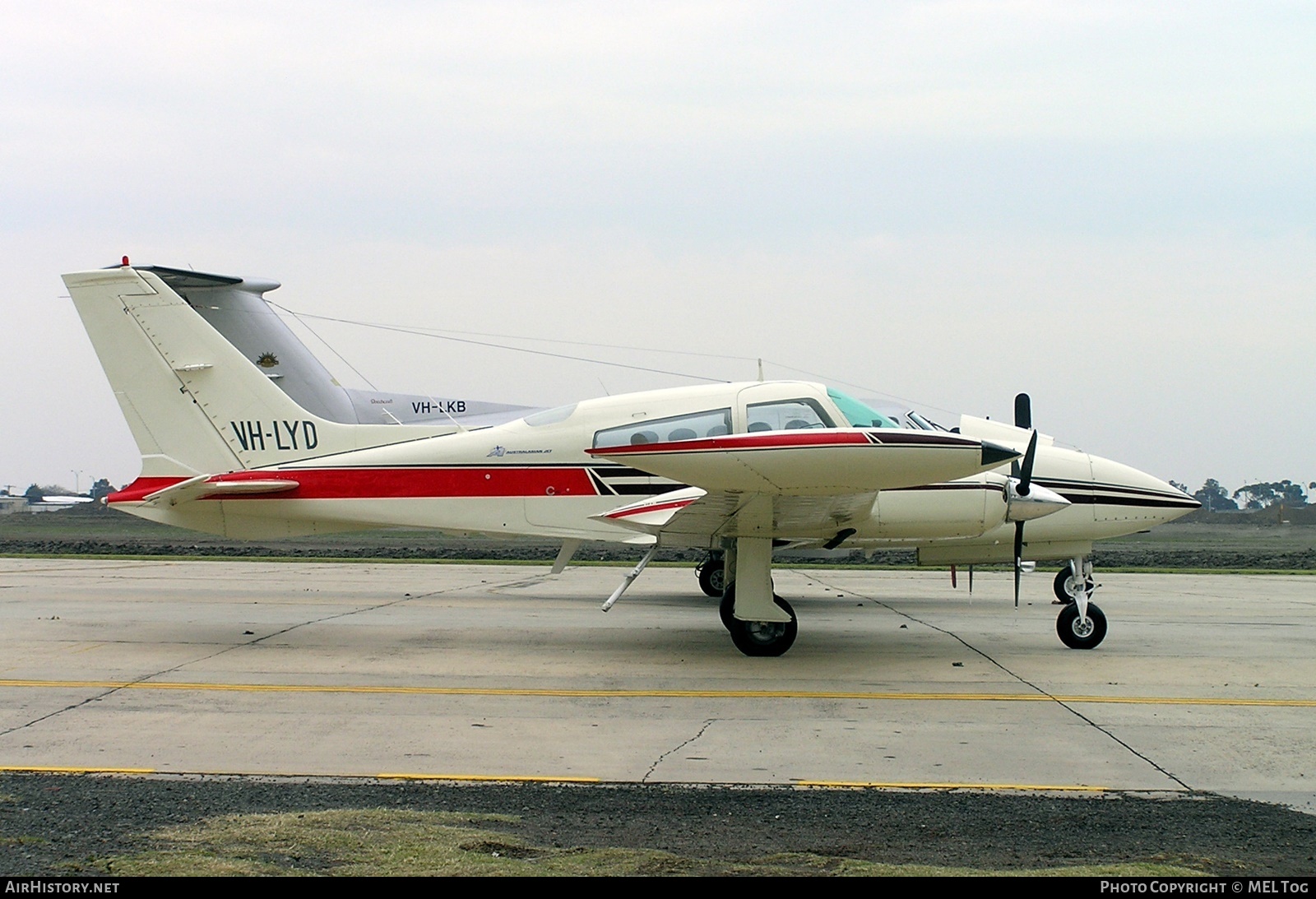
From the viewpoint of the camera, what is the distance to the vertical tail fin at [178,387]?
12.9 m

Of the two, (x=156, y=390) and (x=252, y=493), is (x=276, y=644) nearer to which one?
(x=252, y=493)

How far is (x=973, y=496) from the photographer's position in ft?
38.2

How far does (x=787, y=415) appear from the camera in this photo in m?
10.9

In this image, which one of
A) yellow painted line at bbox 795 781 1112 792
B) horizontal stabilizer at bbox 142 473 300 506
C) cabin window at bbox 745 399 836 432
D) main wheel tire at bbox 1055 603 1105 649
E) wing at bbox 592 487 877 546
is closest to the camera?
yellow painted line at bbox 795 781 1112 792

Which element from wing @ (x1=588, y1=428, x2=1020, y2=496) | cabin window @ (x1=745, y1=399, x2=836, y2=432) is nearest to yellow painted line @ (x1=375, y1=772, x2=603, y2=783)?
wing @ (x1=588, y1=428, x2=1020, y2=496)

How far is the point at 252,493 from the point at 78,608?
4.51 metres

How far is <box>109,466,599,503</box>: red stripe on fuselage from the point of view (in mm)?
12445

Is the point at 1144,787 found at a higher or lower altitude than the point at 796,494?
lower

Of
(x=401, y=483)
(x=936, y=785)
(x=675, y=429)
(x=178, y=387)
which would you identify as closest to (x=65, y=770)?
(x=936, y=785)

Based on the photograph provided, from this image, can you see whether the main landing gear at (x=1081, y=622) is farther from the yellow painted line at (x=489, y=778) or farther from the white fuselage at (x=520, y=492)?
the yellow painted line at (x=489, y=778)

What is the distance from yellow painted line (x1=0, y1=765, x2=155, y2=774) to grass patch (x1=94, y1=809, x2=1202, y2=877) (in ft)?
5.12

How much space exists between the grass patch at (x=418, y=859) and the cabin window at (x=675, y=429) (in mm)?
6333

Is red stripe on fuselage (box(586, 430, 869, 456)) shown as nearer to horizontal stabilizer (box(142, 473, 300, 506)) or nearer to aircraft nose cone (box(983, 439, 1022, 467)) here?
aircraft nose cone (box(983, 439, 1022, 467))
